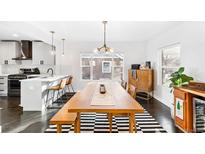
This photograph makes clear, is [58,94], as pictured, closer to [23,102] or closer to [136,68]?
[23,102]

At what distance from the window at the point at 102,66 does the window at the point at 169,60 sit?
7.50 feet

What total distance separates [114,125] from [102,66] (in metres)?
4.86

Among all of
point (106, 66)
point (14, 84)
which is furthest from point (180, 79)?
point (14, 84)

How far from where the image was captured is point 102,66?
843 centimetres

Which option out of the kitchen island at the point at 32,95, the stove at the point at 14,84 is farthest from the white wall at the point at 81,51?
the kitchen island at the point at 32,95

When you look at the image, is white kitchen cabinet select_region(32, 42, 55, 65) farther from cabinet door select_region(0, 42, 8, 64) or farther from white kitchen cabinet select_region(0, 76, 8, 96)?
white kitchen cabinet select_region(0, 76, 8, 96)

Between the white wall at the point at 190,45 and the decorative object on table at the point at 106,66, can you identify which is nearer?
the white wall at the point at 190,45

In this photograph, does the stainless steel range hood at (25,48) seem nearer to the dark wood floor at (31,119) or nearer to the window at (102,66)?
the window at (102,66)

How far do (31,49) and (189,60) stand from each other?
6.15 m

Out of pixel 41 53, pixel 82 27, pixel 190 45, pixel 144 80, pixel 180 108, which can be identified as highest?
pixel 82 27

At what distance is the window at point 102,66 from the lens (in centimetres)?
837

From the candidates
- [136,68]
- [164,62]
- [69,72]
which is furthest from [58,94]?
[164,62]

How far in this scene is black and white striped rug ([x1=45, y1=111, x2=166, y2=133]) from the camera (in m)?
3.45

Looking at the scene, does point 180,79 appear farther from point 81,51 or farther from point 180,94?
point 81,51
